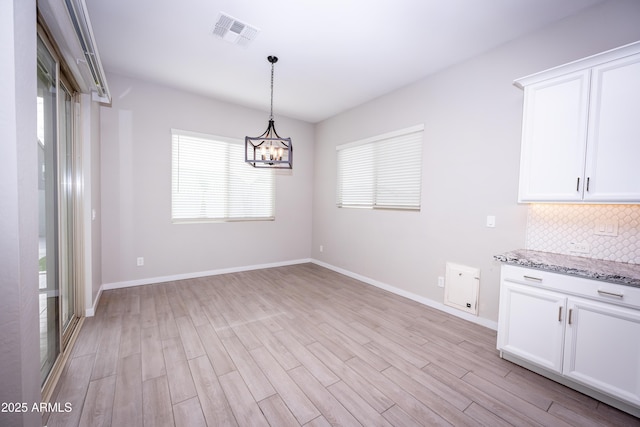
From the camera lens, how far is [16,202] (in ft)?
3.24

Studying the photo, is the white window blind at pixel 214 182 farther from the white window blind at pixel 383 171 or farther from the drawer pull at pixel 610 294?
the drawer pull at pixel 610 294

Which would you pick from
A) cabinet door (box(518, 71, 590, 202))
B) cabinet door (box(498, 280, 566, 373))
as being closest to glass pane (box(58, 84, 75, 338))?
cabinet door (box(498, 280, 566, 373))

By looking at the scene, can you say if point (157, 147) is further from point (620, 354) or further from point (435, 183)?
point (620, 354)

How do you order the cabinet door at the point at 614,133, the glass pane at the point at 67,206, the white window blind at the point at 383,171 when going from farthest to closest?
the white window blind at the point at 383,171, the glass pane at the point at 67,206, the cabinet door at the point at 614,133

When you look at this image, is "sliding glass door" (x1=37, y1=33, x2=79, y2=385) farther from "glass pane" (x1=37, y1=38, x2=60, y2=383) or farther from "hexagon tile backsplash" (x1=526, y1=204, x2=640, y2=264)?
"hexagon tile backsplash" (x1=526, y1=204, x2=640, y2=264)

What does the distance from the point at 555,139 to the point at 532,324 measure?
1.53 m

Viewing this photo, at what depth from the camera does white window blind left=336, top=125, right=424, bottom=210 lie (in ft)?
12.0

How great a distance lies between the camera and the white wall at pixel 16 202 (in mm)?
955

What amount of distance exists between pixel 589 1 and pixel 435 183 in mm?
1979

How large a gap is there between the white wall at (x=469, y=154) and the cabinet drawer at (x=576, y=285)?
64cm

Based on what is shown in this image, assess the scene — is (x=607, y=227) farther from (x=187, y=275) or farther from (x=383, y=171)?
(x=187, y=275)

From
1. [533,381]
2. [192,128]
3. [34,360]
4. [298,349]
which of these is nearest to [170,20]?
[192,128]

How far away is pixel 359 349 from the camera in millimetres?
2387

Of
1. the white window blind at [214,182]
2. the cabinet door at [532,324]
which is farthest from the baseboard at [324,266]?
the white window blind at [214,182]
